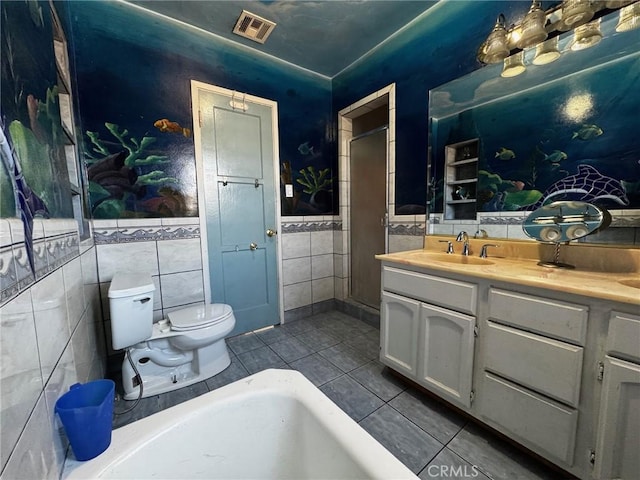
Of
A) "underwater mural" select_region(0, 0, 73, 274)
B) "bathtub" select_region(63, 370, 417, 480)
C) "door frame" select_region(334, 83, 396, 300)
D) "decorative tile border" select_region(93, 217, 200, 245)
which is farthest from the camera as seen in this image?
"door frame" select_region(334, 83, 396, 300)

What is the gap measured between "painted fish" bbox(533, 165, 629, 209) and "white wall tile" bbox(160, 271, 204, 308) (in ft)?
8.15

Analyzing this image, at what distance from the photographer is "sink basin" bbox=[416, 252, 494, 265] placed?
5.08 feet

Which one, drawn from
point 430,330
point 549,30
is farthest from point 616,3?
point 430,330

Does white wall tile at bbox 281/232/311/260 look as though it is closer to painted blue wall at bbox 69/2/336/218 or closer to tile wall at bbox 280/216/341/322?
tile wall at bbox 280/216/341/322

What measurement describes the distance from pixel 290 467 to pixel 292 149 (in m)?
2.32

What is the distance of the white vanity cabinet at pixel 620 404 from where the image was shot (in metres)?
0.83

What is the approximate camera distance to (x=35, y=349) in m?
0.55

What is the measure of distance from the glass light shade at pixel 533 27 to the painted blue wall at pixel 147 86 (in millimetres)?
1836

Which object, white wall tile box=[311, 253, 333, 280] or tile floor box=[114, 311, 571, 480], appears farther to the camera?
white wall tile box=[311, 253, 333, 280]

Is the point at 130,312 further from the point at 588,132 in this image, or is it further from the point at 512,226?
the point at 588,132

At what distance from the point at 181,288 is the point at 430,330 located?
5.98 feet

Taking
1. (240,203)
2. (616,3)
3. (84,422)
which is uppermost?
(616,3)

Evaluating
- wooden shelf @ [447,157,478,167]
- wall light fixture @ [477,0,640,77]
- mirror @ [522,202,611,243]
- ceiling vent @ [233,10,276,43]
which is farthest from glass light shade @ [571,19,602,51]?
ceiling vent @ [233,10,276,43]

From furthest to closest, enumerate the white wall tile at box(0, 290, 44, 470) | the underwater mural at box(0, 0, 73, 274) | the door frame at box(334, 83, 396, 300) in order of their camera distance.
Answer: the door frame at box(334, 83, 396, 300)
the underwater mural at box(0, 0, 73, 274)
the white wall tile at box(0, 290, 44, 470)
